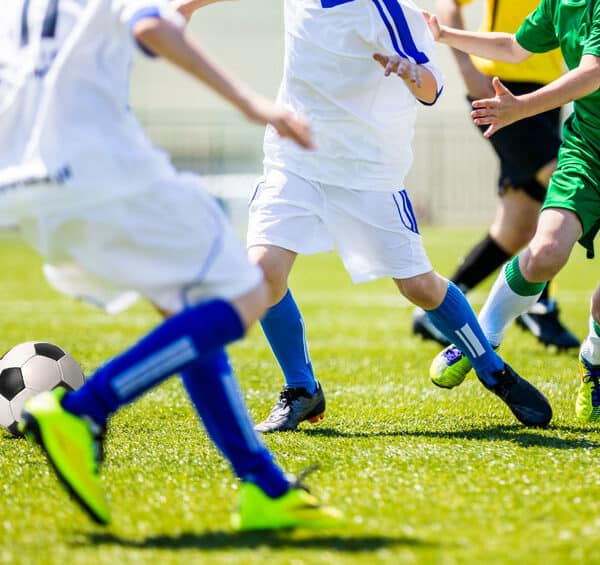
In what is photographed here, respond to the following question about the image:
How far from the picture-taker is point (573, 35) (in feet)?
13.8

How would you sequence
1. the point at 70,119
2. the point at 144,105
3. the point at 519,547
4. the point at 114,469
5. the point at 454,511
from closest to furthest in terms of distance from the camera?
1. the point at 519,547
2. the point at 70,119
3. the point at 454,511
4. the point at 114,469
5. the point at 144,105

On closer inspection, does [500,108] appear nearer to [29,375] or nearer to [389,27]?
[389,27]

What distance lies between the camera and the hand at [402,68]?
142 inches

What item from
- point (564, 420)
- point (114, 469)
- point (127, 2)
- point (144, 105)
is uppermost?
→ point (127, 2)

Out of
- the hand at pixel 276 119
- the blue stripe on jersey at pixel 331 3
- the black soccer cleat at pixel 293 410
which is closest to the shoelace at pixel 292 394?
the black soccer cleat at pixel 293 410

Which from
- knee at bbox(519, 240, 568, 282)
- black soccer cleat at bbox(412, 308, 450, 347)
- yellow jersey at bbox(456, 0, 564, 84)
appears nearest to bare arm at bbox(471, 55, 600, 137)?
knee at bbox(519, 240, 568, 282)

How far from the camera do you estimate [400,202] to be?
411 cm

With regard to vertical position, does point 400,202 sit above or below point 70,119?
below

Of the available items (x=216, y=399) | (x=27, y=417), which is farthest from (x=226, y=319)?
(x=27, y=417)

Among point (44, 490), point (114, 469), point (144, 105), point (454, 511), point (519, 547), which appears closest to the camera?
point (519, 547)

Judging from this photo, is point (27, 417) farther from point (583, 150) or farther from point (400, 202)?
point (583, 150)

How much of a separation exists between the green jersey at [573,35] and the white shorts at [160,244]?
6.31ft

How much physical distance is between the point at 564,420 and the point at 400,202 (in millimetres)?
1101

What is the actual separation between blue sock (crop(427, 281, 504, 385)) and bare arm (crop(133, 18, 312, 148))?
5.75 ft
